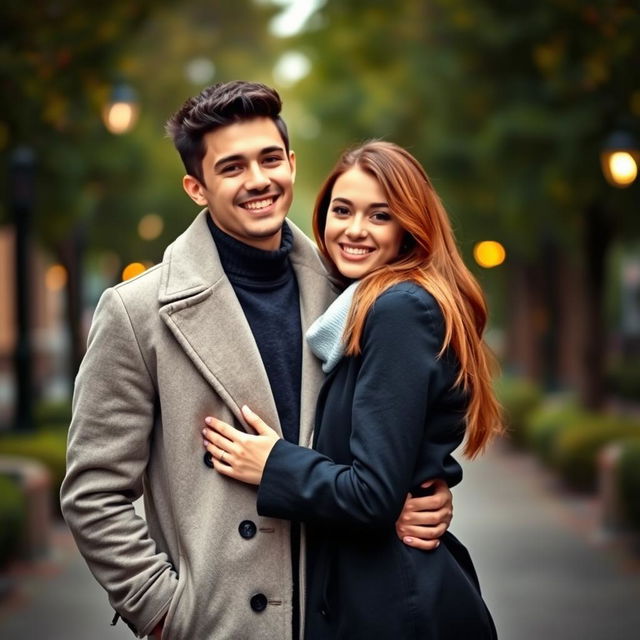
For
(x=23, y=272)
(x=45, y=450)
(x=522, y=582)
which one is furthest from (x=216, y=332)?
(x=23, y=272)

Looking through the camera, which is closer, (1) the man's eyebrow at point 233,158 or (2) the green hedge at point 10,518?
(1) the man's eyebrow at point 233,158

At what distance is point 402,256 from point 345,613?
3.34 ft

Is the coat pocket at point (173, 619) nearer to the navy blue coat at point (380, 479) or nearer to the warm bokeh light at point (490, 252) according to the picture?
the navy blue coat at point (380, 479)

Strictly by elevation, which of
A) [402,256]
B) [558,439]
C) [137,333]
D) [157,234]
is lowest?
[137,333]

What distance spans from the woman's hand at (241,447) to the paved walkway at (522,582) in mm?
5210

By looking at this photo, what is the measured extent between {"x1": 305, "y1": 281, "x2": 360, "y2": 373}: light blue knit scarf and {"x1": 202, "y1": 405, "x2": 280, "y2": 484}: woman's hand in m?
0.25

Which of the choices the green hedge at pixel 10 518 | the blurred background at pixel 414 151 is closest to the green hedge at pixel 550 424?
the blurred background at pixel 414 151

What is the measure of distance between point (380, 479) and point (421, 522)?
0.84 feet

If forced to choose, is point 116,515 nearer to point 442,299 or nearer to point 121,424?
point 121,424

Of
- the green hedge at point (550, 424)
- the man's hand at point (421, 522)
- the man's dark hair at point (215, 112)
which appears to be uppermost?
the green hedge at point (550, 424)

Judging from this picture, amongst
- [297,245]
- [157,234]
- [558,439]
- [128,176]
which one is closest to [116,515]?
[297,245]

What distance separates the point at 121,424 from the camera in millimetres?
3221

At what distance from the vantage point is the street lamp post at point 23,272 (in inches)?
495

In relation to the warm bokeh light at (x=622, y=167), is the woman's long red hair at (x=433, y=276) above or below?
below
